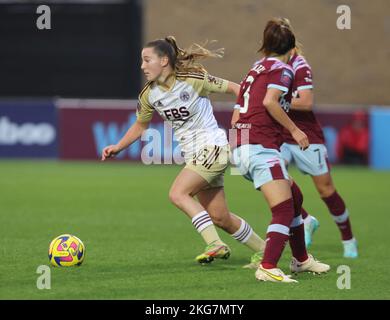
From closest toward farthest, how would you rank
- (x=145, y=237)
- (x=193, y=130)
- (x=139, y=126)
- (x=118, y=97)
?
(x=193, y=130) → (x=139, y=126) → (x=145, y=237) → (x=118, y=97)

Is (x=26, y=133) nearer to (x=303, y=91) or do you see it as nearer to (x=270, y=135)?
(x=303, y=91)

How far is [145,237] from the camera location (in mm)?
10562

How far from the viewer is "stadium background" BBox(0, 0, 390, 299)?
42.5 ft

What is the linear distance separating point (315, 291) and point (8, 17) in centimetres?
1508

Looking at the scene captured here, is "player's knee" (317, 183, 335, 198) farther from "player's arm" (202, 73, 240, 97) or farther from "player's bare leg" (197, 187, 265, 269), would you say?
"player's arm" (202, 73, 240, 97)

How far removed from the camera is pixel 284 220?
755 cm

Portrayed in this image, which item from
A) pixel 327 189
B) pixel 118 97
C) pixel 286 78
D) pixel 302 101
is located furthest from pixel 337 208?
pixel 118 97

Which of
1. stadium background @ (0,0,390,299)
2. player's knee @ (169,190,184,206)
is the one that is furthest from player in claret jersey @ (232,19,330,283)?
stadium background @ (0,0,390,299)

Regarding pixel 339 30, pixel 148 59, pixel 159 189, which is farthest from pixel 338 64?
pixel 148 59

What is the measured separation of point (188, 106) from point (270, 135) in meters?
0.97

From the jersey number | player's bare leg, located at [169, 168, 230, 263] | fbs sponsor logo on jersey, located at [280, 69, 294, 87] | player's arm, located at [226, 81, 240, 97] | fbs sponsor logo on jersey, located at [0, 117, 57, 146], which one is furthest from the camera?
fbs sponsor logo on jersey, located at [0, 117, 57, 146]

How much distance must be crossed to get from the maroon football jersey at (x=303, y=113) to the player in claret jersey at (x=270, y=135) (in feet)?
4.51

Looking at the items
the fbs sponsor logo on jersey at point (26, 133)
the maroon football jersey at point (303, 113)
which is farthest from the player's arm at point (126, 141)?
the fbs sponsor logo on jersey at point (26, 133)
